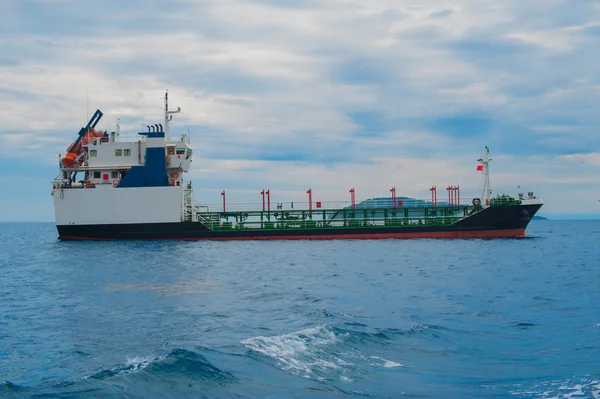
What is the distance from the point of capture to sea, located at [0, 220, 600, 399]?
895 cm

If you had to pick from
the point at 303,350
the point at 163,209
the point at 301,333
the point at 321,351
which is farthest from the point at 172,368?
the point at 163,209

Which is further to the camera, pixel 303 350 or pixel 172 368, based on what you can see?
pixel 303 350

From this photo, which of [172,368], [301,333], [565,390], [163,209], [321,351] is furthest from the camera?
[163,209]

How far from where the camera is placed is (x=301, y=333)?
12.2m

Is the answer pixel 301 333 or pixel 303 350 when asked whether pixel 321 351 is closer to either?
pixel 303 350

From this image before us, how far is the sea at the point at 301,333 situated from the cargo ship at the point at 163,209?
19.7m

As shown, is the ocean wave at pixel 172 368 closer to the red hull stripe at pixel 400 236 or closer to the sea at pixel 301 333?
the sea at pixel 301 333

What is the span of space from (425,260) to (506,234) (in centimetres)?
1848

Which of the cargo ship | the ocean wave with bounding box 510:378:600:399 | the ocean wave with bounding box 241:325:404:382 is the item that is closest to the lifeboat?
the cargo ship

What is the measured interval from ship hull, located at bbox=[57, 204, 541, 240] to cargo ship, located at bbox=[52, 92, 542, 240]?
0.08 meters

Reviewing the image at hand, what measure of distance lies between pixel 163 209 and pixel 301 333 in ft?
112

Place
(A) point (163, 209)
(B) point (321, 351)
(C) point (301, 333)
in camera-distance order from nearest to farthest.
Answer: (B) point (321, 351) → (C) point (301, 333) → (A) point (163, 209)

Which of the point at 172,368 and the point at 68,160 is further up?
the point at 68,160

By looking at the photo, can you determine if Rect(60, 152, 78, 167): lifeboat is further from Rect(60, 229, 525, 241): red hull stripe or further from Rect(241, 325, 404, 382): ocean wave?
Rect(241, 325, 404, 382): ocean wave
